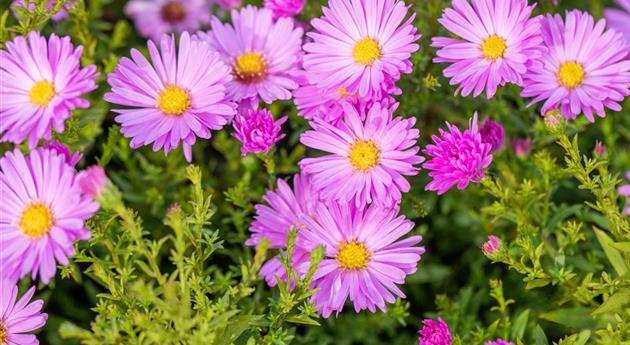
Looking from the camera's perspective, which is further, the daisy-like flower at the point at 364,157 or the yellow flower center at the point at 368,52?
the yellow flower center at the point at 368,52

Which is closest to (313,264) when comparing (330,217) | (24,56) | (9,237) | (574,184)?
(330,217)

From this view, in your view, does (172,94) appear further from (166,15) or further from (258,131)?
(166,15)

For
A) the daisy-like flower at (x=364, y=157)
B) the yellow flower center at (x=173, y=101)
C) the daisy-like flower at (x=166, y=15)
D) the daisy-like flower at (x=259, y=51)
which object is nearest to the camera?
the daisy-like flower at (x=364, y=157)

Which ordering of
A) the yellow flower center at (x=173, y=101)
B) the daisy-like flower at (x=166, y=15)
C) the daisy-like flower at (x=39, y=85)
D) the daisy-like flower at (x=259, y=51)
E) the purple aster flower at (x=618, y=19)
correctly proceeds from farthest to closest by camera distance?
the daisy-like flower at (x=166, y=15)
the purple aster flower at (x=618, y=19)
the daisy-like flower at (x=259, y=51)
the yellow flower center at (x=173, y=101)
the daisy-like flower at (x=39, y=85)

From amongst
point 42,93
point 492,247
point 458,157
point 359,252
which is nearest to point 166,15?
point 42,93

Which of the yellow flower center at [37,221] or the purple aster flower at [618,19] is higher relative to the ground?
the purple aster flower at [618,19]

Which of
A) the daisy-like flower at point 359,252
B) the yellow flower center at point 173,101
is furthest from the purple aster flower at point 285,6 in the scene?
the daisy-like flower at point 359,252

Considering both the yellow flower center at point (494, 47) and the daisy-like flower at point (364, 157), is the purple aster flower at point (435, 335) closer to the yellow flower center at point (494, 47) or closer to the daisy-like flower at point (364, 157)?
the daisy-like flower at point (364, 157)

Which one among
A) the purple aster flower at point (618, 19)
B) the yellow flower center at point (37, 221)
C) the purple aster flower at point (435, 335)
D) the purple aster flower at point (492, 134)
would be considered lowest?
the purple aster flower at point (435, 335)
